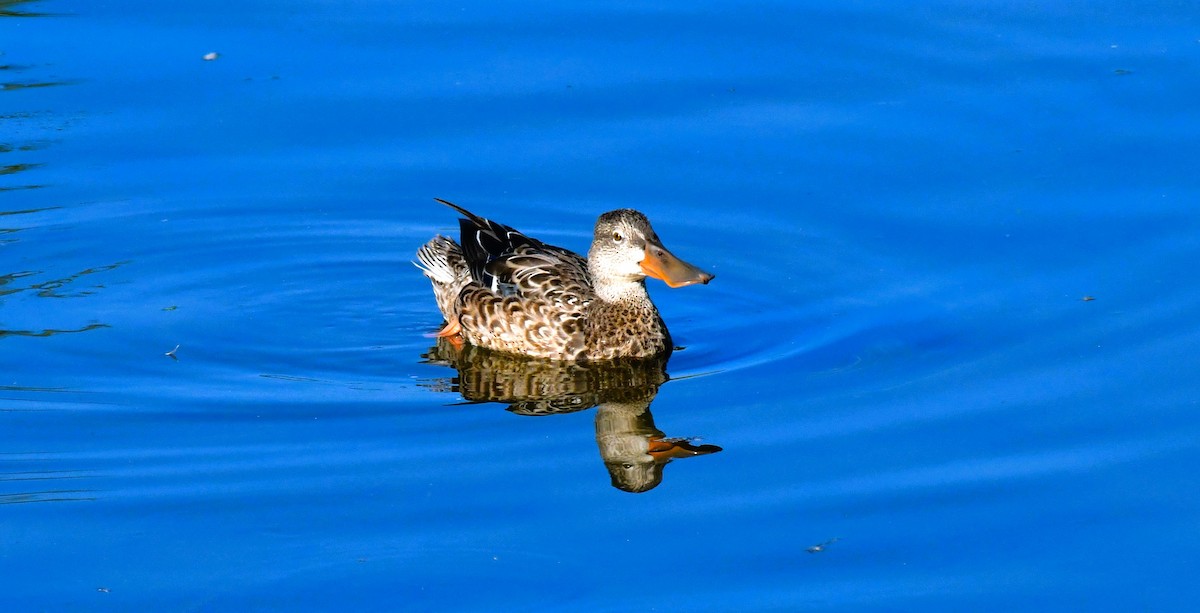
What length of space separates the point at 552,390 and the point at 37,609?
140 inches

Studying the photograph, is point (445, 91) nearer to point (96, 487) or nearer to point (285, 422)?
point (285, 422)

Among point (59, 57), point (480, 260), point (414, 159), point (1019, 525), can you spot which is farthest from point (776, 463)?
point (59, 57)

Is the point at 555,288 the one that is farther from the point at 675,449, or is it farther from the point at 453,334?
the point at 675,449

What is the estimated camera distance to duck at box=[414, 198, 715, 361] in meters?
10.3

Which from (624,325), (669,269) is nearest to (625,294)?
(624,325)

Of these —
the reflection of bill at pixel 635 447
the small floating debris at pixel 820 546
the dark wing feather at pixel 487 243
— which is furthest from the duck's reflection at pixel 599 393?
the small floating debris at pixel 820 546

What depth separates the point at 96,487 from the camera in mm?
8250

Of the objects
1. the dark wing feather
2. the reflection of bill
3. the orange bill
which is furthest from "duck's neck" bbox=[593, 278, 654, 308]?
the reflection of bill

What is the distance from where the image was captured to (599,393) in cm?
998

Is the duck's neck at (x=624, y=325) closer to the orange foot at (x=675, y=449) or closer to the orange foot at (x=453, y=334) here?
the orange foot at (x=453, y=334)

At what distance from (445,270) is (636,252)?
1.49 meters

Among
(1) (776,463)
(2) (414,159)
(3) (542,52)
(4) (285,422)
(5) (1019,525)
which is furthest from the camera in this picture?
(3) (542,52)

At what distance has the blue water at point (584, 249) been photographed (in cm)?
764

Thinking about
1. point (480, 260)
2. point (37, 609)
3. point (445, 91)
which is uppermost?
point (445, 91)
